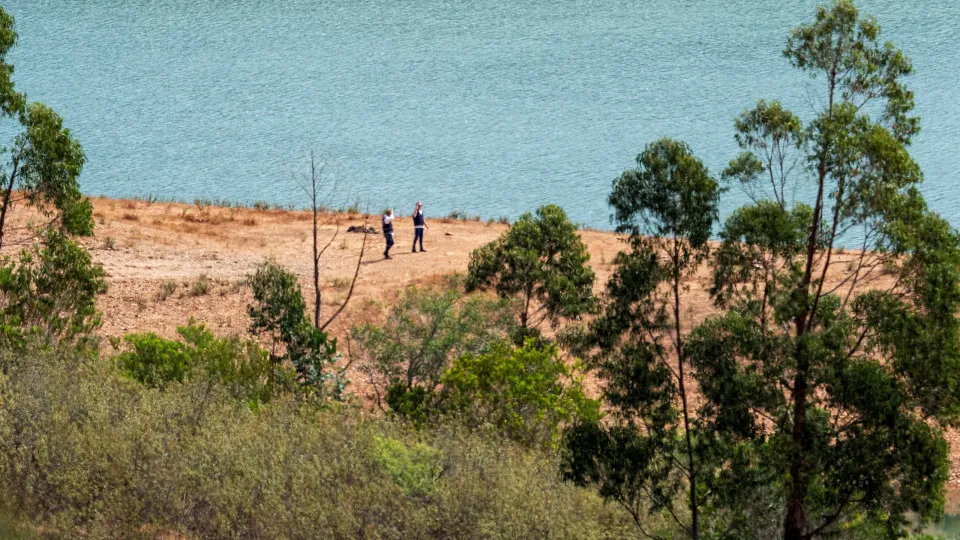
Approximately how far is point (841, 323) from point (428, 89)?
59.7m

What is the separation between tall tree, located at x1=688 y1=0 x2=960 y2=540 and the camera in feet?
68.7

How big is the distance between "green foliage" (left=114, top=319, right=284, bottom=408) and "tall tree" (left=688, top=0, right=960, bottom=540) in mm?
13231

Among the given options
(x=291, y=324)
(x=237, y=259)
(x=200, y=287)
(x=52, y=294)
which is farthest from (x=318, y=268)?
(x=291, y=324)

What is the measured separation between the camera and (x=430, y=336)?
1495 inches

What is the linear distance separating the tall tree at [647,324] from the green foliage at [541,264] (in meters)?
13.3

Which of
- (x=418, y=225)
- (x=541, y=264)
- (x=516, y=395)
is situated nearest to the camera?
(x=516, y=395)

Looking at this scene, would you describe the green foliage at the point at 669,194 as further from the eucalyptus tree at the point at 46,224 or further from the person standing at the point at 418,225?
the person standing at the point at 418,225

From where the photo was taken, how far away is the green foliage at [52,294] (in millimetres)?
34531

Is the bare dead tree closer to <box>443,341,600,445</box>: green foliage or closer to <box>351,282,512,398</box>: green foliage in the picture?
<box>351,282,512,398</box>: green foliage

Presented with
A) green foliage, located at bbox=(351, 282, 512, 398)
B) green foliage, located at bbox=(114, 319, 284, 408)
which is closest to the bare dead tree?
green foliage, located at bbox=(351, 282, 512, 398)

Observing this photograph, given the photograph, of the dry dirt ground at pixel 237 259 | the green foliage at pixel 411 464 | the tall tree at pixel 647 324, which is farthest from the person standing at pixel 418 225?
the tall tree at pixel 647 324

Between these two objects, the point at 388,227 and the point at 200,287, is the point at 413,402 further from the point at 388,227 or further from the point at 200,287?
the point at 388,227

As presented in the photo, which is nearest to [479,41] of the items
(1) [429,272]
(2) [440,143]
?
(2) [440,143]

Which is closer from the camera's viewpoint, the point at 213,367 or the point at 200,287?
the point at 213,367
